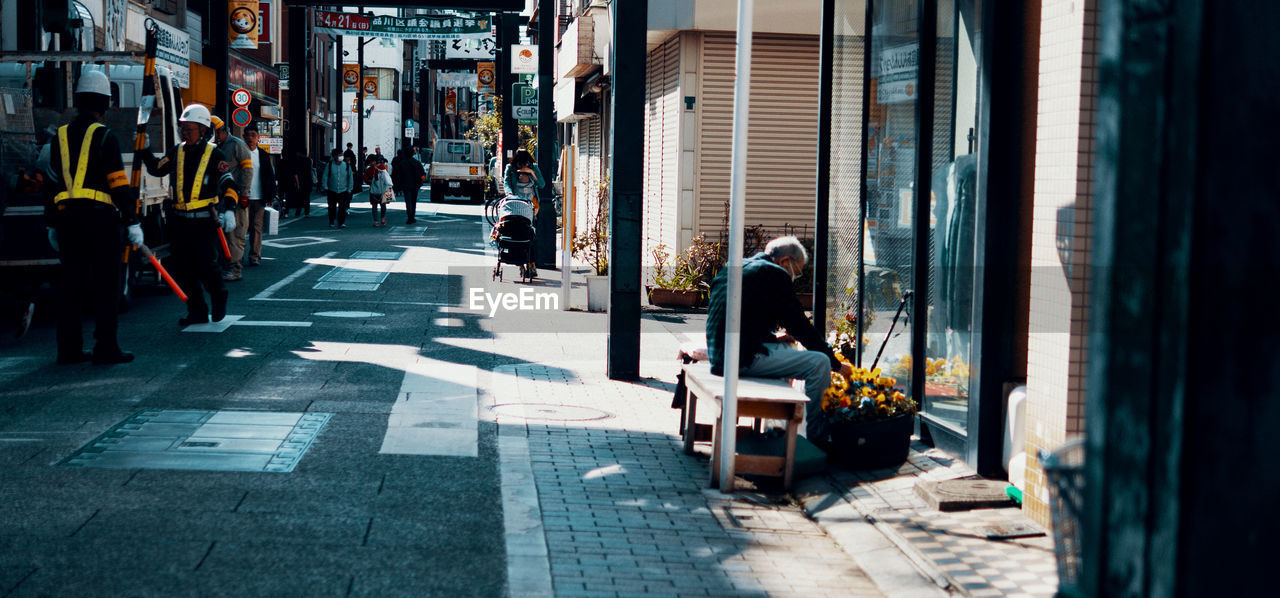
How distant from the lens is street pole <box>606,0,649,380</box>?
1066 cm

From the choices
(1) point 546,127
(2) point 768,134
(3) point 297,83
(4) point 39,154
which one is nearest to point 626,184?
(4) point 39,154

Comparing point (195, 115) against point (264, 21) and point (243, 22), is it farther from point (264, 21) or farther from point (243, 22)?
point (264, 21)

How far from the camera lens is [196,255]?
1243 centimetres

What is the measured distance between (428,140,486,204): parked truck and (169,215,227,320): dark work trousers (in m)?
36.4

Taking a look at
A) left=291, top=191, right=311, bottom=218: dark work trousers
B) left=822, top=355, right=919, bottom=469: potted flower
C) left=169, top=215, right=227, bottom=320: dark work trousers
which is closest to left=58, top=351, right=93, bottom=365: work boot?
left=169, top=215, right=227, bottom=320: dark work trousers

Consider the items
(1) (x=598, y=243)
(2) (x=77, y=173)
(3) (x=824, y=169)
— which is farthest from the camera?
(1) (x=598, y=243)

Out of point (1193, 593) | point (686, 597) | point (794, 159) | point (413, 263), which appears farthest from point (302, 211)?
point (1193, 593)

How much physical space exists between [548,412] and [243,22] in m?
28.6

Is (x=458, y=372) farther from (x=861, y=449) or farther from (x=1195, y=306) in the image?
(x=1195, y=306)

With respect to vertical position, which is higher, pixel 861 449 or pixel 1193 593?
pixel 1193 593

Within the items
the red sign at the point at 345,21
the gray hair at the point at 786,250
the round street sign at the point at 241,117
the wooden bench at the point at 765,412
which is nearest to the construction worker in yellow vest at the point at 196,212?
the gray hair at the point at 786,250

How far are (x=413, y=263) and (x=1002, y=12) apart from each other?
15151mm

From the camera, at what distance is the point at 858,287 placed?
9.45m

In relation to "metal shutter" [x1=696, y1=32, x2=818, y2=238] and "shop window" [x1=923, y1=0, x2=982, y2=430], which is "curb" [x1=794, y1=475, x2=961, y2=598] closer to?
"shop window" [x1=923, y1=0, x2=982, y2=430]
